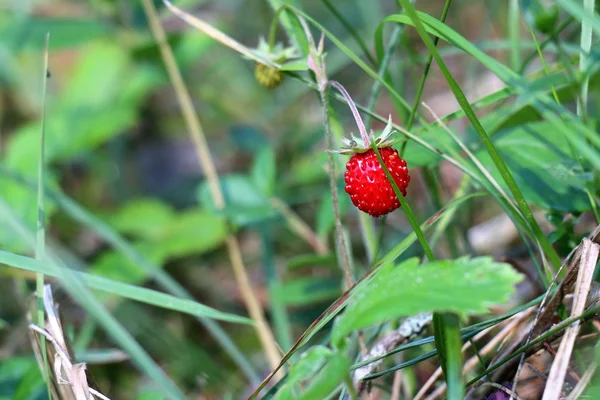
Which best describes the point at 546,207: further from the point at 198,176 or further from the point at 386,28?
the point at 198,176

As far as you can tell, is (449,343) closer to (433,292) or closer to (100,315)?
(433,292)

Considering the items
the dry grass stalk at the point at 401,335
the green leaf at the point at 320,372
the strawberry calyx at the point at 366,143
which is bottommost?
the dry grass stalk at the point at 401,335

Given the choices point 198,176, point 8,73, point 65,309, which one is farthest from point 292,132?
point 8,73

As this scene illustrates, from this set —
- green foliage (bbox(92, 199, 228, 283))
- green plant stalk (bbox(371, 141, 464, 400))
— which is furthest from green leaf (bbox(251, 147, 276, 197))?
green plant stalk (bbox(371, 141, 464, 400))

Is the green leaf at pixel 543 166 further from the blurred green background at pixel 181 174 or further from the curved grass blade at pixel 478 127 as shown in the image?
the curved grass blade at pixel 478 127

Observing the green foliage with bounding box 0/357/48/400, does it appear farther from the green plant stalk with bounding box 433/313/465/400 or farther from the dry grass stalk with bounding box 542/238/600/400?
the dry grass stalk with bounding box 542/238/600/400

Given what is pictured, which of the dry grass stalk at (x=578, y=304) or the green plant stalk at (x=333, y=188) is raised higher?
the green plant stalk at (x=333, y=188)

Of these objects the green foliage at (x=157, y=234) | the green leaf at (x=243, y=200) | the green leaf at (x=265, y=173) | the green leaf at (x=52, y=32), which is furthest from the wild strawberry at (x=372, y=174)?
the green leaf at (x=52, y=32)

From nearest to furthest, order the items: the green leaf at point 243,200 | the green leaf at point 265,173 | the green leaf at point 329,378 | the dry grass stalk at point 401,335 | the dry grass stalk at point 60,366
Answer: the green leaf at point 329,378
the dry grass stalk at point 60,366
the dry grass stalk at point 401,335
the green leaf at point 243,200
the green leaf at point 265,173
